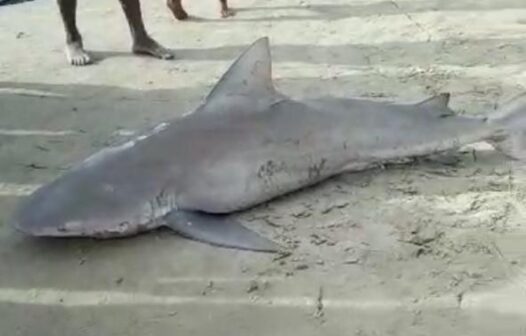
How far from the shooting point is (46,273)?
3279mm

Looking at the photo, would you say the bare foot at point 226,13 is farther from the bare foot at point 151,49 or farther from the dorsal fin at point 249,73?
the dorsal fin at point 249,73

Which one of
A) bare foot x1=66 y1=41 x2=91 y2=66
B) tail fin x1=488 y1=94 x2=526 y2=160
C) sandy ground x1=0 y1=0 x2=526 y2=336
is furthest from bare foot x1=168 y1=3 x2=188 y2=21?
tail fin x1=488 y1=94 x2=526 y2=160

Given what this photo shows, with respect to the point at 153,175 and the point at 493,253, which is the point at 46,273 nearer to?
the point at 153,175

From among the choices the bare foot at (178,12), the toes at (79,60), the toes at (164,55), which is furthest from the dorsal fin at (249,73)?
the bare foot at (178,12)

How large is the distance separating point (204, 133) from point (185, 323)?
2.63 ft

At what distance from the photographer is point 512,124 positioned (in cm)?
375

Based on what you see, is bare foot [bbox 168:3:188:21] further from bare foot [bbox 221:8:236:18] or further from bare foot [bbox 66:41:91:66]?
bare foot [bbox 66:41:91:66]

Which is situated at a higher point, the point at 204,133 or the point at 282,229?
the point at 204,133

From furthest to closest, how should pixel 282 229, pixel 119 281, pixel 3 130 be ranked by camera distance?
1. pixel 3 130
2. pixel 282 229
3. pixel 119 281

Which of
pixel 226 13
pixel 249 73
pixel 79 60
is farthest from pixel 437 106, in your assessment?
pixel 226 13

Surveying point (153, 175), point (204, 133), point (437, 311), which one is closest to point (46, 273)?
point (153, 175)

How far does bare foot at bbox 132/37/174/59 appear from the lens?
5.56 m

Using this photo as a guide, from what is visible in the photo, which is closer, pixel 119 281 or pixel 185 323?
pixel 185 323

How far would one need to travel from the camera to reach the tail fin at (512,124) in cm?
375
